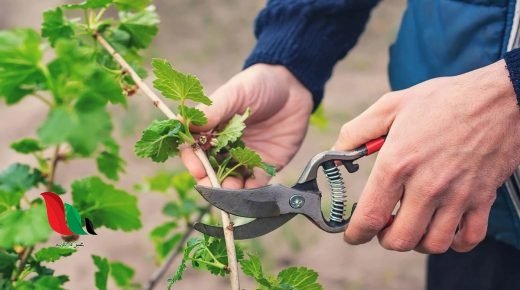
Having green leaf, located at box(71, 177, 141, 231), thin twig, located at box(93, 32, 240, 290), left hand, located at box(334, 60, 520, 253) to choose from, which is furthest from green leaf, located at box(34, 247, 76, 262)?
left hand, located at box(334, 60, 520, 253)

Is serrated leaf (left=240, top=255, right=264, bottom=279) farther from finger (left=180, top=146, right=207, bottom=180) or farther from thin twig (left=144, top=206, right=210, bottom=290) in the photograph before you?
thin twig (left=144, top=206, right=210, bottom=290)

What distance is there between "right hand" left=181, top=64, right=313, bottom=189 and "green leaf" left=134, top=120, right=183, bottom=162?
161 mm

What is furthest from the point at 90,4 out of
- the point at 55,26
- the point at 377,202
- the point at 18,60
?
the point at 377,202

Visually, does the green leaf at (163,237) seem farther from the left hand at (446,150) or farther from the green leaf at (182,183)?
the left hand at (446,150)

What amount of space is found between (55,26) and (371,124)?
502 mm

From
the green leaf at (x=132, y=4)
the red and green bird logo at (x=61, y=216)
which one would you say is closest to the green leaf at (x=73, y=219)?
the red and green bird logo at (x=61, y=216)

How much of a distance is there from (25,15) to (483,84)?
172 inches

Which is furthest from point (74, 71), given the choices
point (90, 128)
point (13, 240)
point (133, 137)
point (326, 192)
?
point (133, 137)

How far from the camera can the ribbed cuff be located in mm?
1054

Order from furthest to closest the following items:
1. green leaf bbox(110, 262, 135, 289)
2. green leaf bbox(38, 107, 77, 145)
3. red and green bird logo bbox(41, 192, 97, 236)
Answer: green leaf bbox(110, 262, 135, 289) < red and green bird logo bbox(41, 192, 97, 236) < green leaf bbox(38, 107, 77, 145)

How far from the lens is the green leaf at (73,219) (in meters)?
1.10

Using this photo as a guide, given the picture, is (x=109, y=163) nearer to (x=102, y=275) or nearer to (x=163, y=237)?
(x=102, y=275)

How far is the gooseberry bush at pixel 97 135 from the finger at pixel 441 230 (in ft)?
0.65

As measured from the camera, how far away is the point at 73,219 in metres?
1.11
